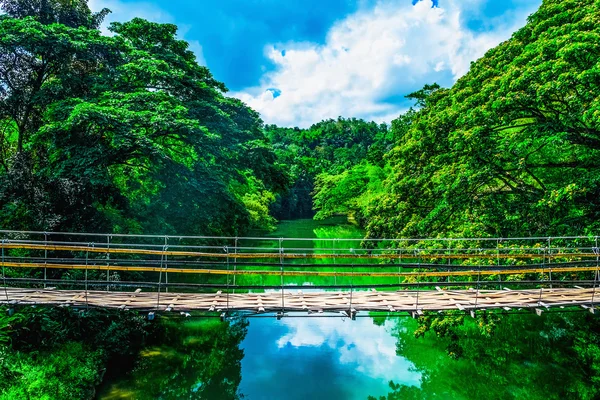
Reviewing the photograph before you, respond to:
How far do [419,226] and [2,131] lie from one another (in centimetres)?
1181

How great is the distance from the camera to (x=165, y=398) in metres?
7.73

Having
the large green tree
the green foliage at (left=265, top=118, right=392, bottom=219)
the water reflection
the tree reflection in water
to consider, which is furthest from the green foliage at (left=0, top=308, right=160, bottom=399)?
the green foliage at (left=265, top=118, right=392, bottom=219)

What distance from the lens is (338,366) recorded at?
9.22m

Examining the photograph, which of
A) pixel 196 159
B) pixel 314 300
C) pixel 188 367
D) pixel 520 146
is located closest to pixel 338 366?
pixel 188 367

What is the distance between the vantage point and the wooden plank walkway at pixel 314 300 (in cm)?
539

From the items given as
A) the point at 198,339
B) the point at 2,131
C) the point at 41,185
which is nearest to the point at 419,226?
the point at 198,339

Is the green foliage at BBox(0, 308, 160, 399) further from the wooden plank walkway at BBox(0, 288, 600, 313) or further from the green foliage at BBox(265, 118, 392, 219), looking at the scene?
the green foliage at BBox(265, 118, 392, 219)

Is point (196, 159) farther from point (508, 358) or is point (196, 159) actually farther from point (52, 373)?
point (508, 358)

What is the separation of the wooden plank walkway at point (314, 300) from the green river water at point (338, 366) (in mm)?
2801

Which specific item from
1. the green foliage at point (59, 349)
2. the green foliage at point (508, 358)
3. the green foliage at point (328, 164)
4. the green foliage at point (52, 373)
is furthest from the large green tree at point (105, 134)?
the green foliage at point (508, 358)

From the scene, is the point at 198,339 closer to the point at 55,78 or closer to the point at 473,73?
the point at 55,78

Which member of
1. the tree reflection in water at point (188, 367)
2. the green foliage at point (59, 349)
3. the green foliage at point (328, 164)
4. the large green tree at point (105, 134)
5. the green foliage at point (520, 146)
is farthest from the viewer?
the green foliage at point (328, 164)

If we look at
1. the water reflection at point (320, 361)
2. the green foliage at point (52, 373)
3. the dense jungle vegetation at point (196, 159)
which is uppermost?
the dense jungle vegetation at point (196, 159)

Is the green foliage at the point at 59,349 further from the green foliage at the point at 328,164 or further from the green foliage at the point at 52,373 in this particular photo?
the green foliage at the point at 328,164
